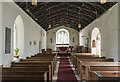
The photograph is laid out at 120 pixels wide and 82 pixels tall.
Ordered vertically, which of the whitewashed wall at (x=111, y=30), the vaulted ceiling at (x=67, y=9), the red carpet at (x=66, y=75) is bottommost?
the red carpet at (x=66, y=75)

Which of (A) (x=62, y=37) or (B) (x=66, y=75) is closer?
(B) (x=66, y=75)

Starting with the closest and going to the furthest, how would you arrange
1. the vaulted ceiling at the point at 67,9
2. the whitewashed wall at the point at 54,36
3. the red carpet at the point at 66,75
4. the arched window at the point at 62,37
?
the red carpet at the point at 66,75
the vaulted ceiling at the point at 67,9
the whitewashed wall at the point at 54,36
the arched window at the point at 62,37

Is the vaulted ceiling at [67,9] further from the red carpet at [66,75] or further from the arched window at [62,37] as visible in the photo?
the arched window at [62,37]

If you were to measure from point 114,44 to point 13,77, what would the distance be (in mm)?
5408

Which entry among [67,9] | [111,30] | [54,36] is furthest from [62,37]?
[111,30]

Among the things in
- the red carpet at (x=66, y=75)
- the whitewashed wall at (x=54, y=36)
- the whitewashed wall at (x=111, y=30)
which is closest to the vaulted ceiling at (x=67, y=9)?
the whitewashed wall at (x=111, y=30)

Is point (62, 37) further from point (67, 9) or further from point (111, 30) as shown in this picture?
point (111, 30)

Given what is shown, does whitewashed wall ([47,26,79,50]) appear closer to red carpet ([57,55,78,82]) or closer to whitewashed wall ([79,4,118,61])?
whitewashed wall ([79,4,118,61])

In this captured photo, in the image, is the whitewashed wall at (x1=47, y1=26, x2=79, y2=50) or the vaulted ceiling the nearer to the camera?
the vaulted ceiling

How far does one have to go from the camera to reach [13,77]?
257cm

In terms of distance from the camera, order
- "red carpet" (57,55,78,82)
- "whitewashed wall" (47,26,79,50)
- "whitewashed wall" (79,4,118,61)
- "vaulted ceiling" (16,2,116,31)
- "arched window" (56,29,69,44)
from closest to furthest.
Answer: "red carpet" (57,55,78,82) < "whitewashed wall" (79,4,118,61) < "vaulted ceiling" (16,2,116,31) < "whitewashed wall" (47,26,79,50) < "arched window" (56,29,69,44)

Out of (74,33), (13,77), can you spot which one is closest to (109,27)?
(13,77)

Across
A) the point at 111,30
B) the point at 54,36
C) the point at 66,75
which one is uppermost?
the point at 54,36

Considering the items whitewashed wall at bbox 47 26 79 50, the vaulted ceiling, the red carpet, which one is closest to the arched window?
whitewashed wall at bbox 47 26 79 50
